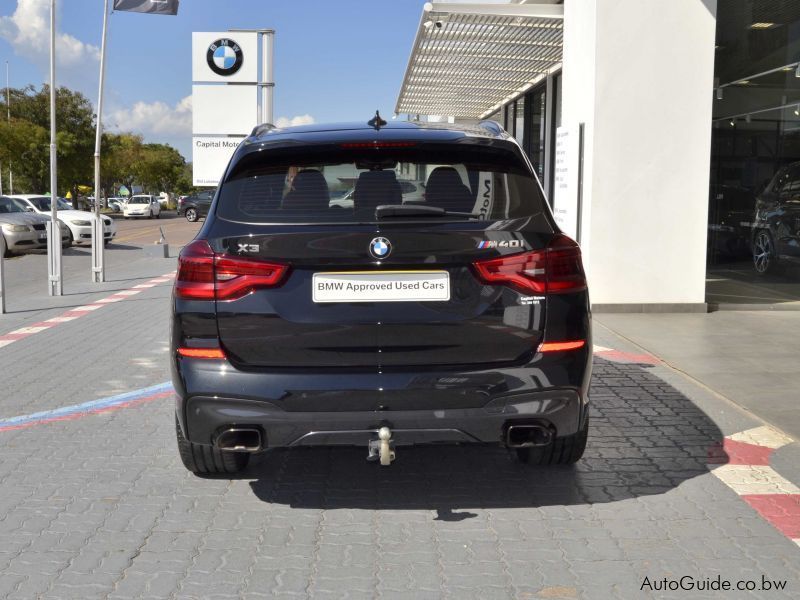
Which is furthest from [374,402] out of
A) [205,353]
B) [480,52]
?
[480,52]

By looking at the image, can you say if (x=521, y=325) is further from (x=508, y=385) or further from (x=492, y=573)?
(x=492, y=573)

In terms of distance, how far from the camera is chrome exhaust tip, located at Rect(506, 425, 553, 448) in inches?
167

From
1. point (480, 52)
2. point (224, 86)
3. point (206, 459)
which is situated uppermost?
point (480, 52)

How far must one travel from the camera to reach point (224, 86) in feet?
45.8

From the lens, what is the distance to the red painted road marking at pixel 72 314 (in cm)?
1033

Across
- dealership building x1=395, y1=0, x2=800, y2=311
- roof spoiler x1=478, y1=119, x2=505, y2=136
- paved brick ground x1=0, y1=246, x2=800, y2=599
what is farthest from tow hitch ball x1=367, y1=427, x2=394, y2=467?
dealership building x1=395, y1=0, x2=800, y2=311

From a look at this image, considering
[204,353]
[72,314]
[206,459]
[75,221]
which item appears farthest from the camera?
[75,221]

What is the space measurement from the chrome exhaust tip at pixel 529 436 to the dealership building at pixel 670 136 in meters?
7.27

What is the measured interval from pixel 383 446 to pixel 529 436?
0.65 m

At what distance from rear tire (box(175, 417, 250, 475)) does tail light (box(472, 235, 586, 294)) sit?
5.47 ft

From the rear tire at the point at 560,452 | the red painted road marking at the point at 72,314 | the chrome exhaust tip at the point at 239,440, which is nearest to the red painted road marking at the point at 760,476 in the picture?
the rear tire at the point at 560,452

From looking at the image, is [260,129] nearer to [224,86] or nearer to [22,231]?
[224,86]

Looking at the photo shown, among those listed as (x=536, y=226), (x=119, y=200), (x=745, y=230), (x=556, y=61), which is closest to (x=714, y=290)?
(x=745, y=230)

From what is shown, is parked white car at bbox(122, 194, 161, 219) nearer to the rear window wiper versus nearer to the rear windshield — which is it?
the rear windshield
